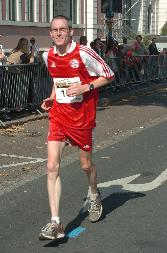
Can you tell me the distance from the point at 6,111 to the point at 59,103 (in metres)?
7.42

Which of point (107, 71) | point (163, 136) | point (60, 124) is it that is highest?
point (107, 71)

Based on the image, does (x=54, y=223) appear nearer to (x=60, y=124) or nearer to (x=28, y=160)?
(x=60, y=124)

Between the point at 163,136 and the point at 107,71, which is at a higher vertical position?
the point at 107,71

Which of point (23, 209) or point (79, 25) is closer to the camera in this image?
point (23, 209)

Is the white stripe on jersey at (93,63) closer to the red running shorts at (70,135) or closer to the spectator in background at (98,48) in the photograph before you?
the red running shorts at (70,135)

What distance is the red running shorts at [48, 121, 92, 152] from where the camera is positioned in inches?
222

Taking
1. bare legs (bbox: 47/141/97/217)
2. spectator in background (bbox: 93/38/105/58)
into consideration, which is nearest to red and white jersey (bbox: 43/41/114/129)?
bare legs (bbox: 47/141/97/217)

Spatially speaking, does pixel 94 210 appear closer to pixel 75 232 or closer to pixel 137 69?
pixel 75 232

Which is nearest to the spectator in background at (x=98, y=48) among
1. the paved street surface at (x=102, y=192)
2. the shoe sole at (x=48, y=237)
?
the paved street surface at (x=102, y=192)

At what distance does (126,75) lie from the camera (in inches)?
834

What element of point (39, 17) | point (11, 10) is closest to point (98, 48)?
point (11, 10)

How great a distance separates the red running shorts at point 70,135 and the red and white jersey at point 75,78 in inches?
1.7

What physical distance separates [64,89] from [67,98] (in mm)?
90

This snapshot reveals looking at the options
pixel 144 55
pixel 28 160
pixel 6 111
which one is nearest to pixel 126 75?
pixel 144 55
